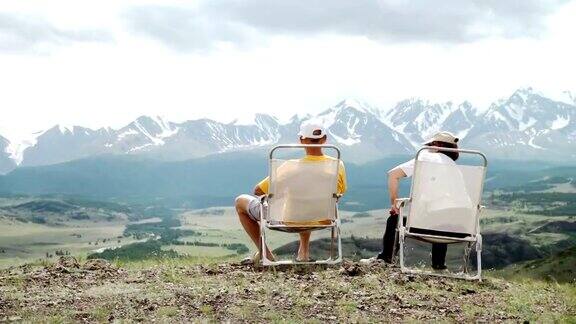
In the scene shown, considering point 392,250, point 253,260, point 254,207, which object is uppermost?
point 254,207

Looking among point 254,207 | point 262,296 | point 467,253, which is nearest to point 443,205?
point 467,253

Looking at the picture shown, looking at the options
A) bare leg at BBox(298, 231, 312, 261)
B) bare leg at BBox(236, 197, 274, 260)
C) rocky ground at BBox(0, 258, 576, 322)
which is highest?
bare leg at BBox(236, 197, 274, 260)

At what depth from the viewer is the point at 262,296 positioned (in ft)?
31.1

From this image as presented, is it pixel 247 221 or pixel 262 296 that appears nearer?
pixel 262 296

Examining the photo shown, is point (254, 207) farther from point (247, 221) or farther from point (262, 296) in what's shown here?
point (262, 296)

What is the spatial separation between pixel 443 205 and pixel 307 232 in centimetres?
254

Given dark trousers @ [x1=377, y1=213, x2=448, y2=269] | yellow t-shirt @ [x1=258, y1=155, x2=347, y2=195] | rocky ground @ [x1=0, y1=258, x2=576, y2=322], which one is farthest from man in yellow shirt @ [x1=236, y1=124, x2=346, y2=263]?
dark trousers @ [x1=377, y1=213, x2=448, y2=269]

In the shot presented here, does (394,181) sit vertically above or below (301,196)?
above

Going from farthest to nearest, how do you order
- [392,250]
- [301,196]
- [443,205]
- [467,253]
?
1. [392,250]
2. [301,196]
3. [467,253]
4. [443,205]

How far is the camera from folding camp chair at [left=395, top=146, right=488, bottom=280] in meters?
11.7

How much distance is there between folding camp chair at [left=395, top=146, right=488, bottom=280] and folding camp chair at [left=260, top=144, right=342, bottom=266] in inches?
51.0

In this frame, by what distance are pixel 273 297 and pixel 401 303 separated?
5.67 ft

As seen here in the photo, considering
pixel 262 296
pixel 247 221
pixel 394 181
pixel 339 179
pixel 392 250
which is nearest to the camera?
pixel 262 296

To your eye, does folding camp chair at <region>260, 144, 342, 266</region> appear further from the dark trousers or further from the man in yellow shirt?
the dark trousers
